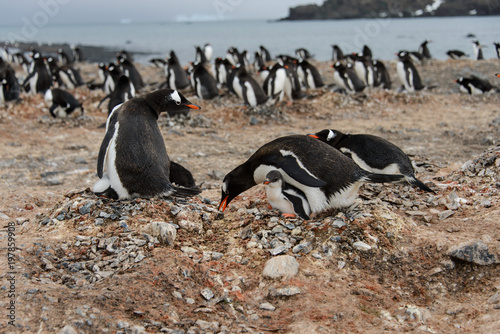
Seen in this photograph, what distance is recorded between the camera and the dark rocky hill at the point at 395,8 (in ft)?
201

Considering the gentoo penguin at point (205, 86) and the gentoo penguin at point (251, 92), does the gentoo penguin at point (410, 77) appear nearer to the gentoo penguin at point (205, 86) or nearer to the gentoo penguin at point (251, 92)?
the gentoo penguin at point (251, 92)

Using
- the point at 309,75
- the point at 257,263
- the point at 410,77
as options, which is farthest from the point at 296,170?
the point at 410,77

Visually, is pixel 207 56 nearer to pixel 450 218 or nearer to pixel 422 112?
pixel 422 112

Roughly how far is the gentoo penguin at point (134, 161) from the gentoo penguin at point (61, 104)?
5600mm

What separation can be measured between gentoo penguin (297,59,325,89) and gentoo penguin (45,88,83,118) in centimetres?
637

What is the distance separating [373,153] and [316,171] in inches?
45.4

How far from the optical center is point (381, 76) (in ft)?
41.5

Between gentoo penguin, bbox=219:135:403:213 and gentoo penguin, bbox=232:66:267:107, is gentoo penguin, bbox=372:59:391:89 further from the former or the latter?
gentoo penguin, bbox=219:135:403:213

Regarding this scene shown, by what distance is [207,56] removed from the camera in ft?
74.0

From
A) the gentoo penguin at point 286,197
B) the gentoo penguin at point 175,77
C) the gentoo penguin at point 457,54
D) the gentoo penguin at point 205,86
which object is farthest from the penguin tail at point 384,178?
the gentoo penguin at point 457,54

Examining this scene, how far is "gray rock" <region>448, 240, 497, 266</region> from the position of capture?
107 inches

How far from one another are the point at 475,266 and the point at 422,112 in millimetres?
7486

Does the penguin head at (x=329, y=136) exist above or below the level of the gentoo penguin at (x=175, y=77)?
below

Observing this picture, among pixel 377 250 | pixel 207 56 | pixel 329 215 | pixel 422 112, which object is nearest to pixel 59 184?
pixel 329 215
